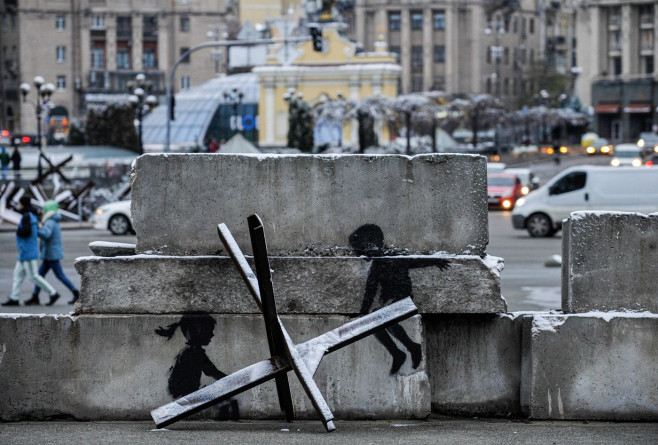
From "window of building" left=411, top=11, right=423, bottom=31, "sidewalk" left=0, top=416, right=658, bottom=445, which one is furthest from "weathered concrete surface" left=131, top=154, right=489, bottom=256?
"window of building" left=411, top=11, right=423, bottom=31

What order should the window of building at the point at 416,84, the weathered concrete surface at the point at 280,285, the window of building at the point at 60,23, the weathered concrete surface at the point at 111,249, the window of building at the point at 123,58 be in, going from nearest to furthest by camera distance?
the weathered concrete surface at the point at 280,285, the weathered concrete surface at the point at 111,249, the window of building at the point at 60,23, the window of building at the point at 123,58, the window of building at the point at 416,84

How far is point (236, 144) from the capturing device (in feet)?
136

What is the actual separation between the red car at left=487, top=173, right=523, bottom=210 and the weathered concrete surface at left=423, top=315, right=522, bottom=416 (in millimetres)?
38392

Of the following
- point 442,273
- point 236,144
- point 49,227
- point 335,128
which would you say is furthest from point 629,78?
point 442,273

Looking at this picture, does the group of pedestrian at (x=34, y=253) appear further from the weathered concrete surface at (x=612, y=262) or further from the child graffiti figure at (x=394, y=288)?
the weathered concrete surface at (x=612, y=262)

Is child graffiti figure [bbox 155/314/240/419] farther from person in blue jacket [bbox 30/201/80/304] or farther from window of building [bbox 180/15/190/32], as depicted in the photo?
window of building [bbox 180/15/190/32]

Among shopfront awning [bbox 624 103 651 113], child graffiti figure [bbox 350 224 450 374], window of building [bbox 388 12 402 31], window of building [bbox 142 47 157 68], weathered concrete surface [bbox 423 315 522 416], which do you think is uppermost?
window of building [bbox 388 12 402 31]

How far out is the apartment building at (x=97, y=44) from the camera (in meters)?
120

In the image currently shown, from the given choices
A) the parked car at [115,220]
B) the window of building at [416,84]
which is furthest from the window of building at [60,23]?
the parked car at [115,220]

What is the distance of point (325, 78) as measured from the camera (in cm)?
9612

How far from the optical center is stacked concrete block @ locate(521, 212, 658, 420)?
Result: 7.42 meters

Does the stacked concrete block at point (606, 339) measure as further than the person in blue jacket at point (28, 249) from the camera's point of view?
No

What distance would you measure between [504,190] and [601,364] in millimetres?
39243

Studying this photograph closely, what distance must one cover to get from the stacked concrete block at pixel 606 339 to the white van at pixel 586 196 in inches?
938
